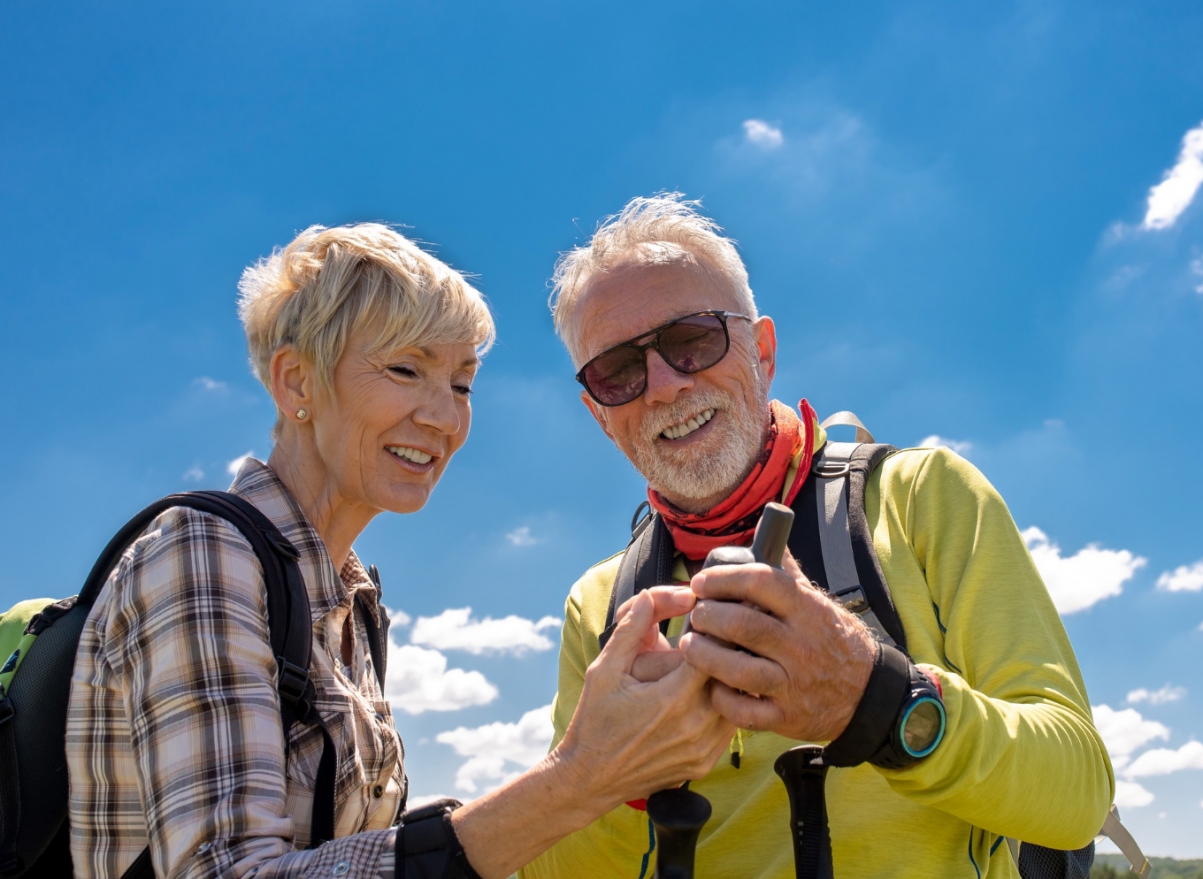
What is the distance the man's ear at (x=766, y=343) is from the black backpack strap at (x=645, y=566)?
0.96 metres

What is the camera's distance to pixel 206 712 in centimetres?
253

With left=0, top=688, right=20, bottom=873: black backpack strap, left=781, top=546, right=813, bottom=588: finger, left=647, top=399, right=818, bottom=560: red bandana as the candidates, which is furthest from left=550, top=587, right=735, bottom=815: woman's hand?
left=0, top=688, right=20, bottom=873: black backpack strap

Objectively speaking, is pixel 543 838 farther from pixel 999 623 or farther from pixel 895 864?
pixel 999 623

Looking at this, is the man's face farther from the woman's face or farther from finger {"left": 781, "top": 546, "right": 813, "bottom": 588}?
finger {"left": 781, "top": 546, "right": 813, "bottom": 588}

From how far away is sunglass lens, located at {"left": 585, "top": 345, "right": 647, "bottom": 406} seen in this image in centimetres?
424

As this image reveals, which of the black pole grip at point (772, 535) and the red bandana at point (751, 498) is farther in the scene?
the red bandana at point (751, 498)

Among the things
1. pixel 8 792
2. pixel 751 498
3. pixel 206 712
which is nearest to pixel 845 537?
pixel 751 498

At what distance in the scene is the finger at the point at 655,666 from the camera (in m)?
2.42

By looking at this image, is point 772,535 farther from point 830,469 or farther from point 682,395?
point 682,395

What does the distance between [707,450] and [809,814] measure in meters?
1.87

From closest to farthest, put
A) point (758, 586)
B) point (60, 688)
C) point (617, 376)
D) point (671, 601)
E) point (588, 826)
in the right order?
1. point (758, 586)
2. point (671, 601)
3. point (60, 688)
4. point (588, 826)
5. point (617, 376)

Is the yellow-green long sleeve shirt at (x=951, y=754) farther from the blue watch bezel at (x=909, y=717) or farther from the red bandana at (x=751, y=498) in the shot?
the red bandana at (x=751, y=498)

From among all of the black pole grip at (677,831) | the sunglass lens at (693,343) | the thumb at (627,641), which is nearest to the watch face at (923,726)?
the black pole grip at (677,831)

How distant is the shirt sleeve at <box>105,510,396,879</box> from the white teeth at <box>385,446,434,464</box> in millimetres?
1099
